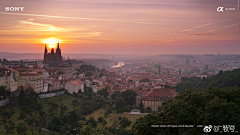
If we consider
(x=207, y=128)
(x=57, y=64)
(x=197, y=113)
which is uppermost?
(x=57, y=64)

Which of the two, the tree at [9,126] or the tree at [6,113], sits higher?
the tree at [6,113]

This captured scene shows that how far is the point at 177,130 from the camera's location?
413 inches

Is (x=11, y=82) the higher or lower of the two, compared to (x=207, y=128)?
higher

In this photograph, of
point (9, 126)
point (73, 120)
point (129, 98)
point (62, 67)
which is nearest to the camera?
point (9, 126)

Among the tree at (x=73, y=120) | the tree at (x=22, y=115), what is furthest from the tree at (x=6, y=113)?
the tree at (x=73, y=120)

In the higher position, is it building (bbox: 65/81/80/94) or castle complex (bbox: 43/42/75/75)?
castle complex (bbox: 43/42/75/75)

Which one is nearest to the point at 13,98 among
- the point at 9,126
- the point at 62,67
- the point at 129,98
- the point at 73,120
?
the point at 9,126

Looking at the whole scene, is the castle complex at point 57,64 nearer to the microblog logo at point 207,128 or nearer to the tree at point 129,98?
the tree at point 129,98

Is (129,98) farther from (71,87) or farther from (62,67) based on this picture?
(62,67)

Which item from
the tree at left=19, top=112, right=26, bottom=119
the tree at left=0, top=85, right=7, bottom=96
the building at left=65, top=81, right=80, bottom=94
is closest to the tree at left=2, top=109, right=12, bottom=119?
the tree at left=19, top=112, right=26, bottom=119

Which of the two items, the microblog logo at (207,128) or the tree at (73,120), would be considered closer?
the microblog logo at (207,128)

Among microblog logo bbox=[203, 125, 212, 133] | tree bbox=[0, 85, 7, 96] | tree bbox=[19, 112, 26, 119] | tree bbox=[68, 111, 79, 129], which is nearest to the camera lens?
microblog logo bbox=[203, 125, 212, 133]

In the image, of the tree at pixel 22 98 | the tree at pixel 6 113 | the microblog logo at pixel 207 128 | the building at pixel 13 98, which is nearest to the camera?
the microblog logo at pixel 207 128

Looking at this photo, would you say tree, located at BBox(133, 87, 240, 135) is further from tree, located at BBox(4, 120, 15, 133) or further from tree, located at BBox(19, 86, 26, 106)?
tree, located at BBox(19, 86, 26, 106)
